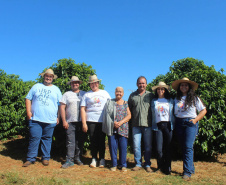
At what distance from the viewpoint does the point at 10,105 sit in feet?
25.6

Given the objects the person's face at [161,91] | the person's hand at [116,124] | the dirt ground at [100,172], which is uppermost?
the person's face at [161,91]

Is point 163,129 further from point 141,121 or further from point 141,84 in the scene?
point 141,84

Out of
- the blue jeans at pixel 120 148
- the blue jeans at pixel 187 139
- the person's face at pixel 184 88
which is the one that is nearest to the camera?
the blue jeans at pixel 187 139

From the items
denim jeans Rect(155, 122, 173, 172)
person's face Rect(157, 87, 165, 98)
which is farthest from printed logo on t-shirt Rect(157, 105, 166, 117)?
person's face Rect(157, 87, 165, 98)

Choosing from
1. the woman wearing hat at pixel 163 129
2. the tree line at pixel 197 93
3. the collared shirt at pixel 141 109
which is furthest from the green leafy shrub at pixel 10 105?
the woman wearing hat at pixel 163 129

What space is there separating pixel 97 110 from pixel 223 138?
3.44 meters

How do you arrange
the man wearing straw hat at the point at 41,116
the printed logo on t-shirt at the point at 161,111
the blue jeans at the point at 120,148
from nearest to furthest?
the printed logo on t-shirt at the point at 161,111 → the blue jeans at the point at 120,148 → the man wearing straw hat at the point at 41,116

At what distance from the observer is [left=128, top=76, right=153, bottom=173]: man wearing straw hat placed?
4.93m

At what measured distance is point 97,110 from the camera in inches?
205

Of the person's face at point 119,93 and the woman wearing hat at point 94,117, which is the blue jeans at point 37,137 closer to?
the woman wearing hat at point 94,117

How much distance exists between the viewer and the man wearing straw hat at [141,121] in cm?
493

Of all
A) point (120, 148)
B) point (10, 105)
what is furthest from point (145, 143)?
Answer: point (10, 105)

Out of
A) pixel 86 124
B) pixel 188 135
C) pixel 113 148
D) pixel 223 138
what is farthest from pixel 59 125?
pixel 223 138

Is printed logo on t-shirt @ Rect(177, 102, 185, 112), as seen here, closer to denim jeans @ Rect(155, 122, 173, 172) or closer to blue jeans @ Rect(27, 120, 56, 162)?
denim jeans @ Rect(155, 122, 173, 172)
